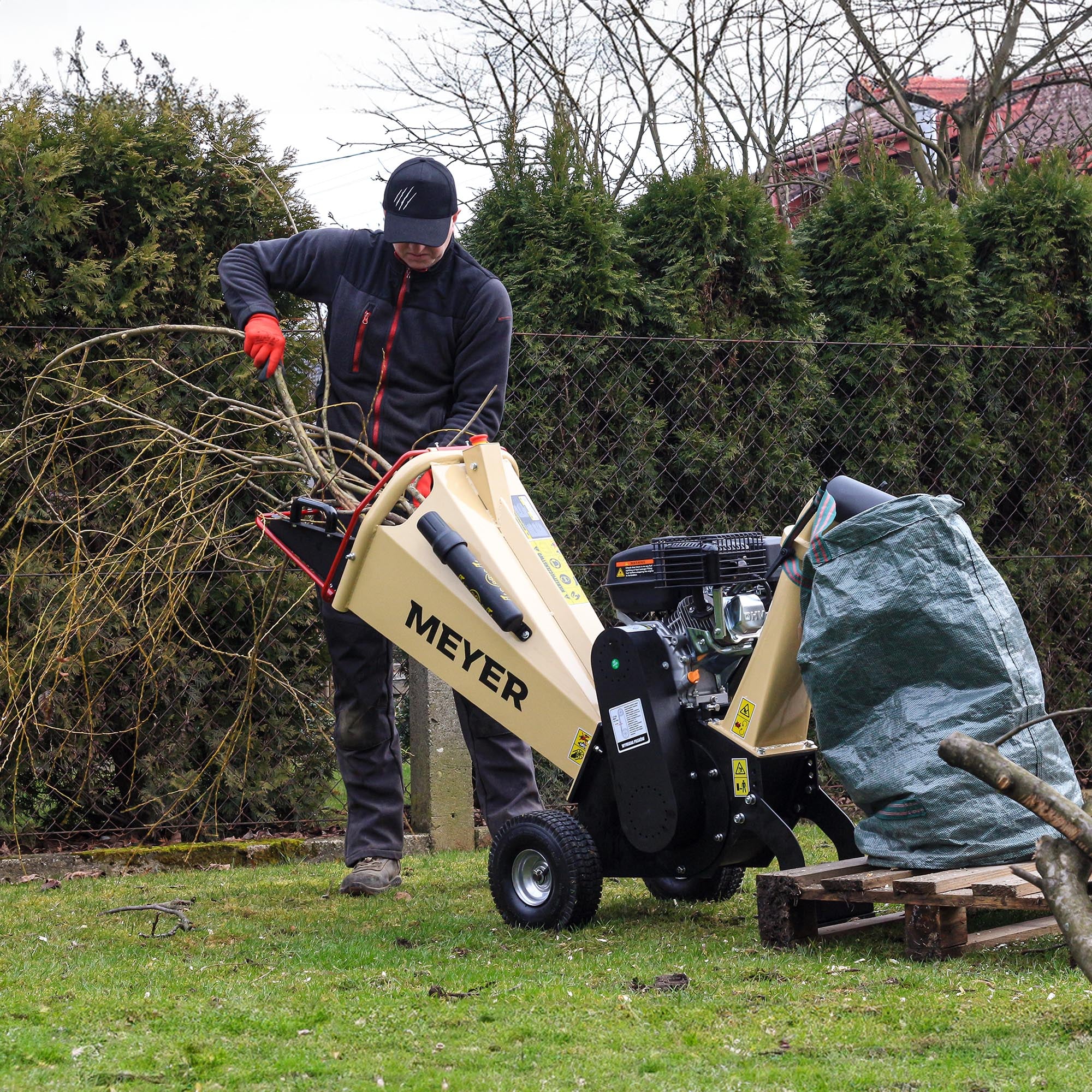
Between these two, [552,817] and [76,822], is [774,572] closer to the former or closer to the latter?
[552,817]

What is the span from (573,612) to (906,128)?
11.8 m

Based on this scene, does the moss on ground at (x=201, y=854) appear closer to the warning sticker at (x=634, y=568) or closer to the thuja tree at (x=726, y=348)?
the thuja tree at (x=726, y=348)

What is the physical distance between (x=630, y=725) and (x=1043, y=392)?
415cm

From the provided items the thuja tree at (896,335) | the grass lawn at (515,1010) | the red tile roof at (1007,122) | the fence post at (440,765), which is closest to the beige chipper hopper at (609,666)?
the grass lawn at (515,1010)

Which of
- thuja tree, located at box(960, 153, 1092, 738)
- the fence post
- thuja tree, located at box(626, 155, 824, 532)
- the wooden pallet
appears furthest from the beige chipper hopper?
thuja tree, located at box(960, 153, 1092, 738)

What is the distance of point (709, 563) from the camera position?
3582mm

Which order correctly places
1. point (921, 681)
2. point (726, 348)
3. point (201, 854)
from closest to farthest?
point (921, 681) < point (201, 854) < point (726, 348)

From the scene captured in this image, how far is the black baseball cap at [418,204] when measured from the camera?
424 cm

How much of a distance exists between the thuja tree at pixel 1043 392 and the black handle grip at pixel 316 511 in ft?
12.4

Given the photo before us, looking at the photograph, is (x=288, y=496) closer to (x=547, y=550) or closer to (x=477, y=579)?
(x=547, y=550)

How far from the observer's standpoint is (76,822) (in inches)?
212

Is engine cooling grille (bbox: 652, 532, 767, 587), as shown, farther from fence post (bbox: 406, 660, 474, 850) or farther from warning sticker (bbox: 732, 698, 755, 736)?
fence post (bbox: 406, 660, 474, 850)

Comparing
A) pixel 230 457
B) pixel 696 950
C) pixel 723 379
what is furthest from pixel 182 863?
pixel 723 379

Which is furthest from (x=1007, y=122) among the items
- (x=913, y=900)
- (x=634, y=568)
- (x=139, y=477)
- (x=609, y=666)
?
(x=913, y=900)
